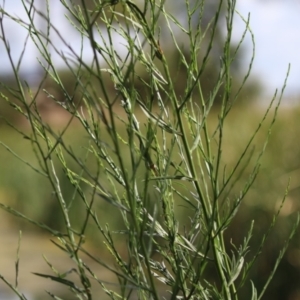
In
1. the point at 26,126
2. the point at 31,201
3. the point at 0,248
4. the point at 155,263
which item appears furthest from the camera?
the point at 26,126

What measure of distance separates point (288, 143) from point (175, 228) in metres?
2.61

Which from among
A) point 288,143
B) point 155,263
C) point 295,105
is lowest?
point 155,263

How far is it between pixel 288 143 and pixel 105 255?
2.39m

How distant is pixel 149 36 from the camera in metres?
0.59

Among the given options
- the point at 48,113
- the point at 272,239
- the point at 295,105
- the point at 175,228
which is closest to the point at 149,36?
Answer: the point at 175,228

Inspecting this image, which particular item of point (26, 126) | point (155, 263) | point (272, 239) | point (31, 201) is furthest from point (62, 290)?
point (26, 126)

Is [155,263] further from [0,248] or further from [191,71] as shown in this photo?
[0,248]

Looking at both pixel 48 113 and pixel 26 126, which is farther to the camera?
pixel 26 126

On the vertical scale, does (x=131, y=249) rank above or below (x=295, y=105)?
below

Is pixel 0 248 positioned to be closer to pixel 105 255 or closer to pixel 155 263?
pixel 105 255

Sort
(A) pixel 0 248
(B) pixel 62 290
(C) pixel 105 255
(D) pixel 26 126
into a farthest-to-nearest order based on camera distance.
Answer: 1. (D) pixel 26 126
2. (A) pixel 0 248
3. (C) pixel 105 255
4. (B) pixel 62 290

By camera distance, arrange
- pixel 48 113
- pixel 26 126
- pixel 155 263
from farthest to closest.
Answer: pixel 26 126 < pixel 48 113 < pixel 155 263

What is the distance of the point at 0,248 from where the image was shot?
20.0 ft

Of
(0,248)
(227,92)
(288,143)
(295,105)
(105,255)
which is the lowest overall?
(0,248)
